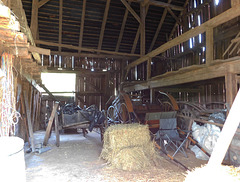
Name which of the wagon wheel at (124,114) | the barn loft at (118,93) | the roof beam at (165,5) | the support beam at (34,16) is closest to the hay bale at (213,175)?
the barn loft at (118,93)

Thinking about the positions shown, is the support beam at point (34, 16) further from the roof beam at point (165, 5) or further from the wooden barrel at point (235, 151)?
the wooden barrel at point (235, 151)

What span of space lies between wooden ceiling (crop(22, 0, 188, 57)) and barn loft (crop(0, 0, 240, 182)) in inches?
2.1

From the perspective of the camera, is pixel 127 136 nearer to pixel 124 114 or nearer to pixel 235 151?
pixel 124 114

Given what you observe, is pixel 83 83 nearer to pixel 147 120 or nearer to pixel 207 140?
pixel 147 120

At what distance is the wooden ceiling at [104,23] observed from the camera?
31.3 ft

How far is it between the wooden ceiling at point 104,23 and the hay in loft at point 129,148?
5.67m

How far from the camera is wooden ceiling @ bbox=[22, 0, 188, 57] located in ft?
31.3

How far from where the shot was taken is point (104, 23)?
10.1m

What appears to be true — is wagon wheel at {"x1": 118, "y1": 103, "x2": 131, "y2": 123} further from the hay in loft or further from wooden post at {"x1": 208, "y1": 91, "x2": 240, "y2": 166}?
wooden post at {"x1": 208, "y1": 91, "x2": 240, "y2": 166}

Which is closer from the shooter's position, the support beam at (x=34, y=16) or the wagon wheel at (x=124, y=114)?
the wagon wheel at (x=124, y=114)

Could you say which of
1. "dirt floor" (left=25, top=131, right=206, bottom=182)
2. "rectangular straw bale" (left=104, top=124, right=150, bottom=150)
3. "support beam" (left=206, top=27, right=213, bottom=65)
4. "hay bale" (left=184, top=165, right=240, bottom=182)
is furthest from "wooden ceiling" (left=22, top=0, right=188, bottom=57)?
"hay bale" (left=184, top=165, right=240, bottom=182)

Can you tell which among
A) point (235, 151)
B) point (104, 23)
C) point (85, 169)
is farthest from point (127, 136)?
point (104, 23)

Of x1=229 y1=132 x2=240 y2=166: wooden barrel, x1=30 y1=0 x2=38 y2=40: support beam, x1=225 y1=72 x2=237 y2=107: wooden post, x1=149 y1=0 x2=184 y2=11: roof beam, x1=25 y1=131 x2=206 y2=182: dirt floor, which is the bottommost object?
x1=25 y1=131 x2=206 y2=182: dirt floor

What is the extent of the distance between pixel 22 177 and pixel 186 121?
5.14 m
